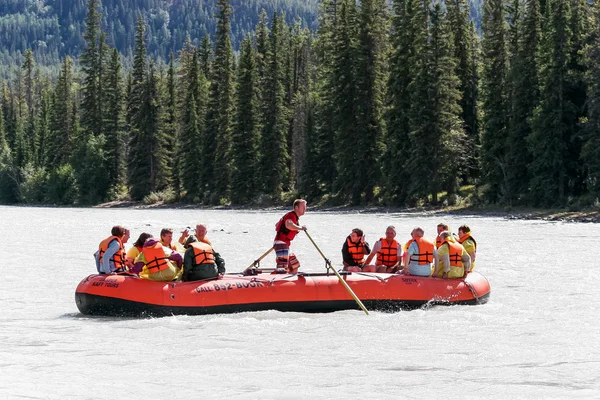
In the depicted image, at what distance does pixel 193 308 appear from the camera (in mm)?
16266

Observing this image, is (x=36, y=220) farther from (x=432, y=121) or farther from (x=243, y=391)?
(x=243, y=391)

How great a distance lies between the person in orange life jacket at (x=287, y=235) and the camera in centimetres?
1714

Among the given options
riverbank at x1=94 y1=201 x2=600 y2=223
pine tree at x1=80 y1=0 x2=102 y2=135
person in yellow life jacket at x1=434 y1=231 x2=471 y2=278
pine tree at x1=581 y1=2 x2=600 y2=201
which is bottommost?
person in yellow life jacket at x1=434 y1=231 x2=471 y2=278

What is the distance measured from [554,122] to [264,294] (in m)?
34.0

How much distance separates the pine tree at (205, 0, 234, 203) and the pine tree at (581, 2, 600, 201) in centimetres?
3137

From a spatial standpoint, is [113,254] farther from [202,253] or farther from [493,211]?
[493,211]

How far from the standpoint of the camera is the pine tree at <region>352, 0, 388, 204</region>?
58812 mm

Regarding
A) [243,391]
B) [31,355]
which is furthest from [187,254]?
[243,391]

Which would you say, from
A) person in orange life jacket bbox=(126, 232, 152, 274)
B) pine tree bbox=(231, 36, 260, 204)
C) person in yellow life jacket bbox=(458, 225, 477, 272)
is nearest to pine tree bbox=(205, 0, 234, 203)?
pine tree bbox=(231, 36, 260, 204)

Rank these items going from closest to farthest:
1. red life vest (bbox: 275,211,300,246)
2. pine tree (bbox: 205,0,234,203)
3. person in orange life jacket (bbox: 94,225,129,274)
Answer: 1. person in orange life jacket (bbox: 94,225,129,274)
2. red life vest (bbox: 275,211,300,246)
3. pine tree (bbox: 205,0,234,203)

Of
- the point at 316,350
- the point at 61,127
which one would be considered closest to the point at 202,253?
the point at 316,350

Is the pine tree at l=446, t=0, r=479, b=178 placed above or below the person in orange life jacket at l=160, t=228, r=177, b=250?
above

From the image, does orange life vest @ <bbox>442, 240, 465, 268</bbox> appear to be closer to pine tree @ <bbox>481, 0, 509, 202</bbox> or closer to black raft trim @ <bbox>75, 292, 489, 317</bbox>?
black raft trim @ <bbox>75, 292, 489, 317</bbox>

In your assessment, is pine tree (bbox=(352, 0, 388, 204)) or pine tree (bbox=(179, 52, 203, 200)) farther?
pine tree (bbox=(179, 52, 203, 200))
